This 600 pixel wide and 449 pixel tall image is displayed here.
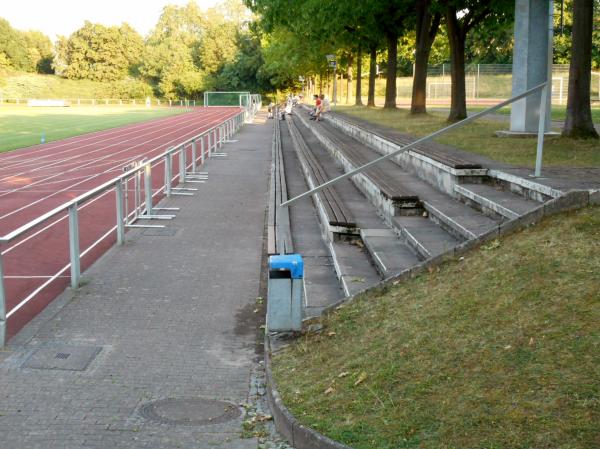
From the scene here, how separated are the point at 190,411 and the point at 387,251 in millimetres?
3525

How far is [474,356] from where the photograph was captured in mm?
5105

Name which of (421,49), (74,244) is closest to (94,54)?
(421,49)

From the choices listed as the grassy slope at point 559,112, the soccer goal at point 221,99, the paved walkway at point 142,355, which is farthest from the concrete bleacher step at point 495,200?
the soccer goal at point 221,99

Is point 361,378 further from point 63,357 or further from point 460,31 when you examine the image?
point 460,31

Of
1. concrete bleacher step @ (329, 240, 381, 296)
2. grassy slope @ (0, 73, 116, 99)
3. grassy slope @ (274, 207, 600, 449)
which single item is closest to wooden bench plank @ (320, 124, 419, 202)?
concrete bleacher step @ (329, 240, 381, 296)

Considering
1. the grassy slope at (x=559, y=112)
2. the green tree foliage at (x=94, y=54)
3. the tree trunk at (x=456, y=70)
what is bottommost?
the grassy slope at (x=559, y=112)

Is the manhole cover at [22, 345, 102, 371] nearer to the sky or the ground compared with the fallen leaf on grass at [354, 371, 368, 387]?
nearer to the ground

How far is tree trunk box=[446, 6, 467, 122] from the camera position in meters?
23.6

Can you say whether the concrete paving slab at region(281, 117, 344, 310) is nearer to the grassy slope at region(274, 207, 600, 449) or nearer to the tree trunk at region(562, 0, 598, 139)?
the grassy slope at region(274, 207, 600, 449)

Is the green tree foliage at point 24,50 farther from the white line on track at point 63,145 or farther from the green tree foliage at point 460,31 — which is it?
the green tree foliage at point 460,31

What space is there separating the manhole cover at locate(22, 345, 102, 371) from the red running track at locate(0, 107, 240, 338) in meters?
0.70

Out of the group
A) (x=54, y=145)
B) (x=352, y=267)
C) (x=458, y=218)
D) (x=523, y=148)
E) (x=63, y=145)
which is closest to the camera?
(x=352, y=267)

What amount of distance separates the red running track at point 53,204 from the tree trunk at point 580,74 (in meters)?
8.60

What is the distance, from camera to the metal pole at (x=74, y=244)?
903 cm
